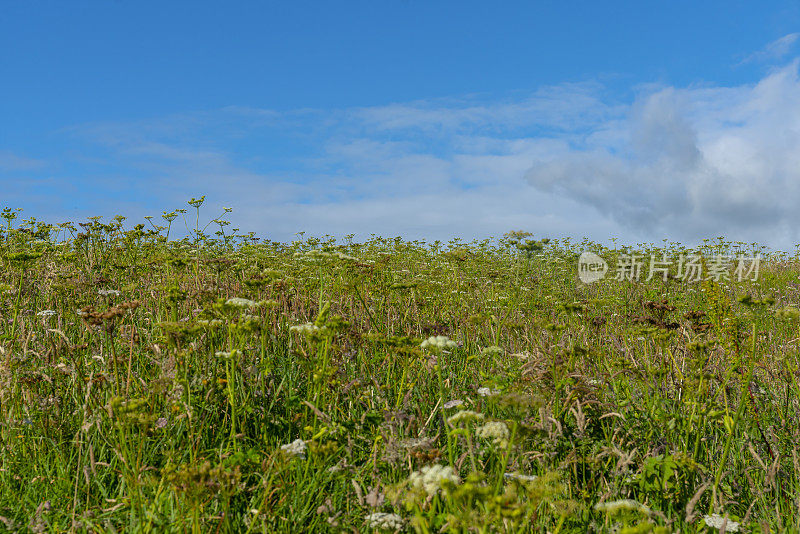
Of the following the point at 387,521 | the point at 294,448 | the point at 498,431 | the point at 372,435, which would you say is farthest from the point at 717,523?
the point at 294,448

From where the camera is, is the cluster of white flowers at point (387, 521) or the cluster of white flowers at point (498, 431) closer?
the cluster of white flowers at point (498, 431)

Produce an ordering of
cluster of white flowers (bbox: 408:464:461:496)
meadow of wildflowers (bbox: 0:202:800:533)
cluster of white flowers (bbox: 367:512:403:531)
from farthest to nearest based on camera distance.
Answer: meadow of wildflowers (bbox: 0:202:800:533) < cluster of white flowers (bbox: 367:512:403:531) < cluster of white flowers (bbox: 408:464:461:496)

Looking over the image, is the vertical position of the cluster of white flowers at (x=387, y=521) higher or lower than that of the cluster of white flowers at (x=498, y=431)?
lower

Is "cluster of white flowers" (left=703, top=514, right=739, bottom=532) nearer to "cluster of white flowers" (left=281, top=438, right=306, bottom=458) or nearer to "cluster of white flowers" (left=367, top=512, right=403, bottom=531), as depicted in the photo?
"cluster of white flowers" (left=367, top=512, right=403, bottom=531)

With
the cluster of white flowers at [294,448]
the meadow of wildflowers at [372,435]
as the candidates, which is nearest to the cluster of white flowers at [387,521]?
the meadow of wildflowers at [372,435]

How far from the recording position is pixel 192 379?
11.4 ft

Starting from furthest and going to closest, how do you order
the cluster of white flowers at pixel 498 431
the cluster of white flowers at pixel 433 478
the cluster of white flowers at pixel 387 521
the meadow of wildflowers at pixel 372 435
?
the meadow of wildflowers at pixel 372 435 < the cluster of white flowers at pixel 387 521 < the cluster of white flowers at pixel 498 431 < the cluster of white flowers at pixel 433 478

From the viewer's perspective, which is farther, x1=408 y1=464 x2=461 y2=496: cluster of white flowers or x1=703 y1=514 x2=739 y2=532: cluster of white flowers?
x1=703 y1=514 x2=739 y2=532: cluster of white flowers

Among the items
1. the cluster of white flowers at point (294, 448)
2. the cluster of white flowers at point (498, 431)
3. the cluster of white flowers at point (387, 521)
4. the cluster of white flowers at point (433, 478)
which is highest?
the cluster of white flowers at point (498, 431)

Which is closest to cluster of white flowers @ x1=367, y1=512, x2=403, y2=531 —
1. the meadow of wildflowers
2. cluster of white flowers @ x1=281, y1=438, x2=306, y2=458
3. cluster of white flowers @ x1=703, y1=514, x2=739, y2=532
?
the meadow of wildflowers

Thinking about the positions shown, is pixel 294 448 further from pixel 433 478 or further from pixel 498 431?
pixel 498 431

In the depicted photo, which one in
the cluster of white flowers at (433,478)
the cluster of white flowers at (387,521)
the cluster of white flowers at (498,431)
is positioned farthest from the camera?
the cluster of white flowers at (387,521)

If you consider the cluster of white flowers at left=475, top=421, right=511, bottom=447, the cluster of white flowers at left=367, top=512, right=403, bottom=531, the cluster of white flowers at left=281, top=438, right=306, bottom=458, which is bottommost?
the cluster of white flowers at left=367, top=512, right=403, bottom=531

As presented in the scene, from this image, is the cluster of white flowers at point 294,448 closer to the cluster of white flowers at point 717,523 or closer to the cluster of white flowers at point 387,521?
the cluster of white flowers at point 387,521
